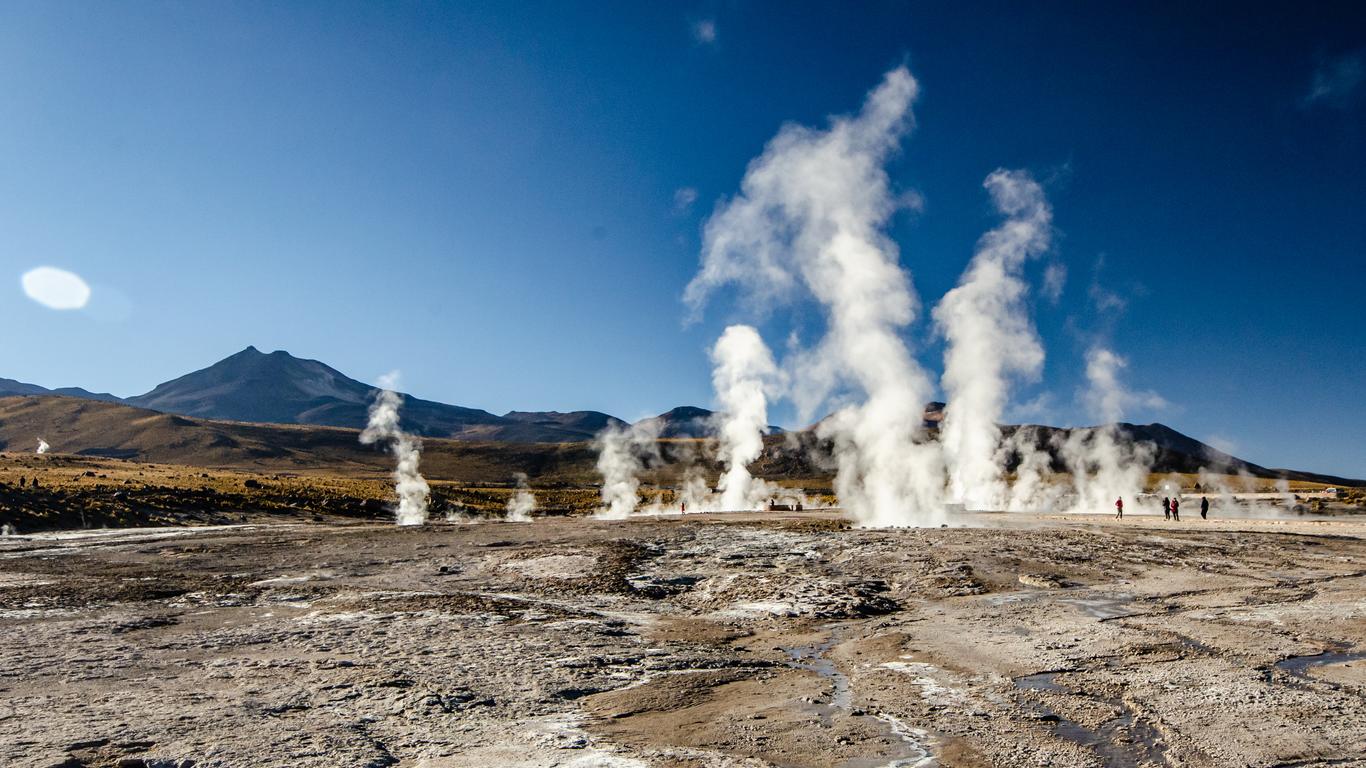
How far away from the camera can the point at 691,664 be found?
10.4 metres

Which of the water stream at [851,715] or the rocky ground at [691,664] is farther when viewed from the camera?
the rocky ground at [691,664]

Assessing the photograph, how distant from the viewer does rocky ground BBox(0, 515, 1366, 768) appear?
276 inches

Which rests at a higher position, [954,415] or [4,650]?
[954,415]

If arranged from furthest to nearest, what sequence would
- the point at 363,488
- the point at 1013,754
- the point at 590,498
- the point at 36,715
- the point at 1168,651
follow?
the point at 590,498 → the point at 363,488 → the point at 1168,651 → the point at 36,715 → the point at 1013,754

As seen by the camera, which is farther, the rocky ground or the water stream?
the rocky ground

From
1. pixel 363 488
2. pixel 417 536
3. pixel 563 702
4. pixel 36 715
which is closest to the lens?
pixel 36 715

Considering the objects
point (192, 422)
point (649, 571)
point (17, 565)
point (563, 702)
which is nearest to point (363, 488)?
point (17, 565)

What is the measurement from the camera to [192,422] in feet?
550

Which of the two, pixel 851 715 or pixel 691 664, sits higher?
pixel 851 715

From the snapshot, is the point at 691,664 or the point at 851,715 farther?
the point at 691,664

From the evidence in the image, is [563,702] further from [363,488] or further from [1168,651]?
[363,488]

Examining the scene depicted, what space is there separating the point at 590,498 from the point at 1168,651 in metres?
82.7

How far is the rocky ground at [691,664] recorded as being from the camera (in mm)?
7020

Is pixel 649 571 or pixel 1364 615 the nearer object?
pixel 1364 615
